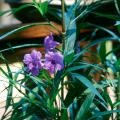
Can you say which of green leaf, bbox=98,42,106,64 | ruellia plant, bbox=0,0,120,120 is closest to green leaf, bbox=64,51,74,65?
ruellia plant, bbox=0,0,120,120

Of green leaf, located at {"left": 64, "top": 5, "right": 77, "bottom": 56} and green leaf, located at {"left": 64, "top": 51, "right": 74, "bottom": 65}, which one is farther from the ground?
green leaf, located at {"left": 64, "top": 5, "right": 77, "bottom": 56}

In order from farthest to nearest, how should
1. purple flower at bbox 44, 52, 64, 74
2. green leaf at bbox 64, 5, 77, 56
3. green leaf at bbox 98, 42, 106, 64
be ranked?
green leaf at bbox 98, 42, 106, 64
green leaf at bbox 64, 5, 77, 56
purple flower at bbox 44, 52, 64, 74

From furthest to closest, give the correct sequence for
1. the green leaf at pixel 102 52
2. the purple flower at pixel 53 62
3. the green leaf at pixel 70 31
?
the green leaf at pixel 102 52, the green leaf at pixel 70 31, the purple flower at pixel 53 62

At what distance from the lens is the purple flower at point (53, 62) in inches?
38.7

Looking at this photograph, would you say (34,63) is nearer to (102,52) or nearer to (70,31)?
(70,31)

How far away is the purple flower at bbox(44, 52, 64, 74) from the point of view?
0.98 metres

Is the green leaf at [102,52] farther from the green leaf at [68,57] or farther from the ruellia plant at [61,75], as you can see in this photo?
the green leaf at [68,57]

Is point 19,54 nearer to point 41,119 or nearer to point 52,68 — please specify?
point 41,119

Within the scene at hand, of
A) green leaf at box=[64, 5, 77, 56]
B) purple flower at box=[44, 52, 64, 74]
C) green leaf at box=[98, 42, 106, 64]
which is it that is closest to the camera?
purple flower at box=[44, 52, 64, 74]

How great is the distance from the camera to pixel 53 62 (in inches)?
39.0

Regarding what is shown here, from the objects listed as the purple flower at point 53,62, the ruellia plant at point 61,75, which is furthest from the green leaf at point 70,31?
the purple flower at point 53,62

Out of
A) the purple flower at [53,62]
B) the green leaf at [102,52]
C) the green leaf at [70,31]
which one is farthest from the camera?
the green leaf at [102,52]

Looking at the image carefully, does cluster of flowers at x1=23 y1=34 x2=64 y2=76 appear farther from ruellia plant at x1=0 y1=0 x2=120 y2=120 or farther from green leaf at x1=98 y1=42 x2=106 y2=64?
green leaf at x1=98 y1=42 x2=106 y2=64

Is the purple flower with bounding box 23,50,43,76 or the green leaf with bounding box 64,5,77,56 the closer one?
the purple flower with bounding box 23,50,43,76
